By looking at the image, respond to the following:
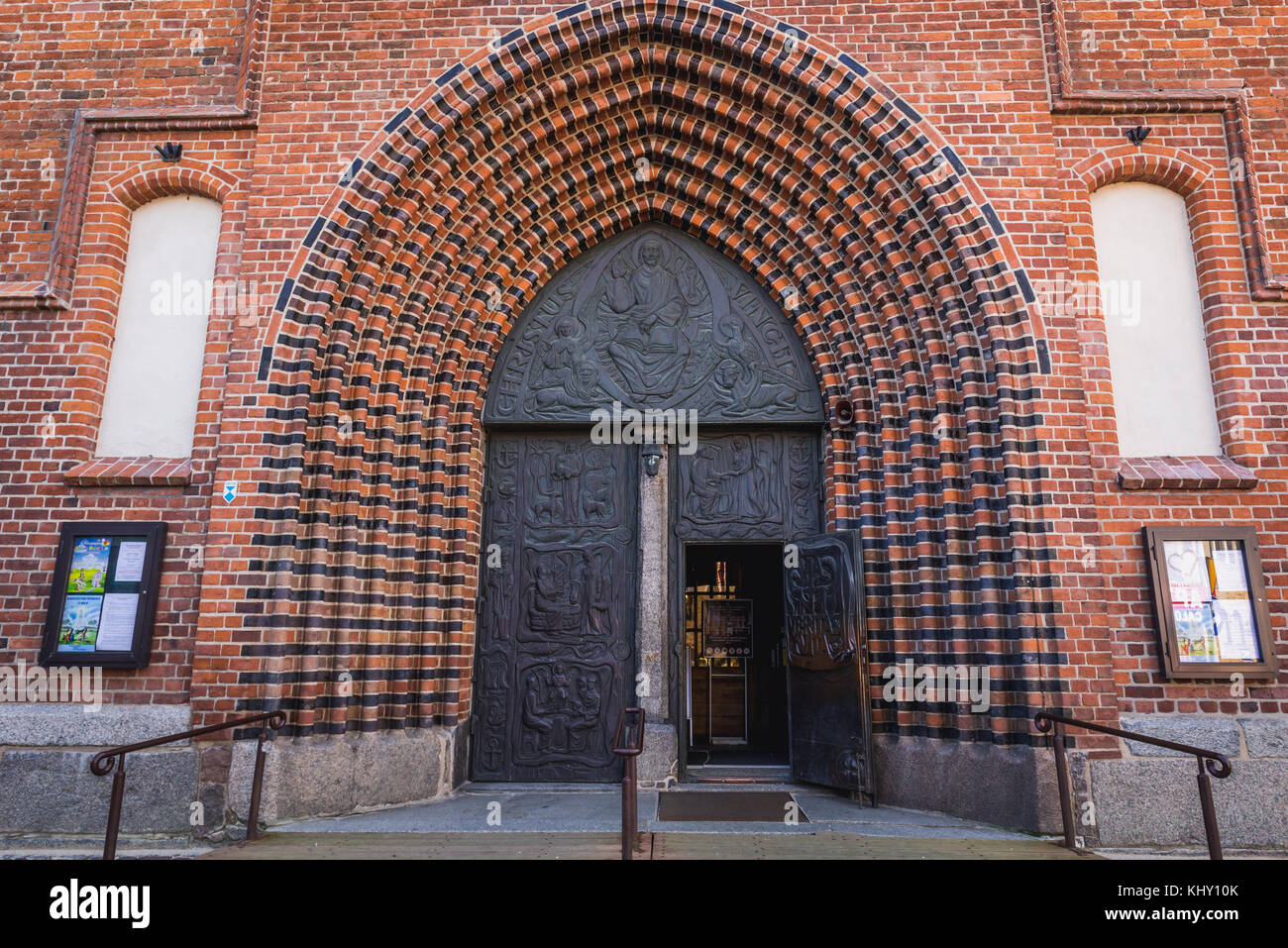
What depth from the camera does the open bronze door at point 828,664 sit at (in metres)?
5.95

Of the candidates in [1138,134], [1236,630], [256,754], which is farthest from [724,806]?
[1138,134]

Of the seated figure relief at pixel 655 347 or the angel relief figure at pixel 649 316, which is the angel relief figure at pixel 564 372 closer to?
the seated figure relief at pixel 655 347

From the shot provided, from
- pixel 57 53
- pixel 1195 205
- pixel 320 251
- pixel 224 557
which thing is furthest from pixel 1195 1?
pixel 57 53

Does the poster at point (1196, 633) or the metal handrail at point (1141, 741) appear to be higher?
the poster at point (1196, 633)

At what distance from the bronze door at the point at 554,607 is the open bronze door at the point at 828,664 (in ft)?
4.59

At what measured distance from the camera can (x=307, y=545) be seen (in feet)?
19.2

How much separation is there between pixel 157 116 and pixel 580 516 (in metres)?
4.80

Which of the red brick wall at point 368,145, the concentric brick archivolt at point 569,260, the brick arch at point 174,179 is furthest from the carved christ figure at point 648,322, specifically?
the brick arch at point 174,179

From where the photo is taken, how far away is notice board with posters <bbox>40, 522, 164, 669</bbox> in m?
5.57

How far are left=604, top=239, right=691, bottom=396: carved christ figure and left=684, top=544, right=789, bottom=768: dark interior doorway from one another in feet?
12.4

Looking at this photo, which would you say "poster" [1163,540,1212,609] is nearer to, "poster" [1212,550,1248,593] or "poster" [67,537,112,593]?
"poster" [1212,550,1248,593]

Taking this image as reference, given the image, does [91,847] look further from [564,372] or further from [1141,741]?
[1141,741]

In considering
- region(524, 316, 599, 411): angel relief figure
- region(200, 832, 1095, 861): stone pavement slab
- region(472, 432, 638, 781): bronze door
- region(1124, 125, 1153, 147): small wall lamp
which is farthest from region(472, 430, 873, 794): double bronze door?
region(1124, 125, 1153, 147): small wall lamp

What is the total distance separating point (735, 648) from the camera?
10.4 meters
